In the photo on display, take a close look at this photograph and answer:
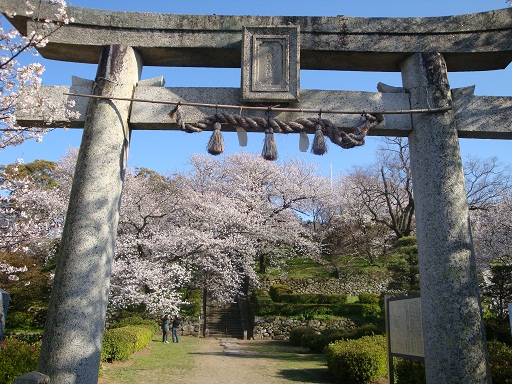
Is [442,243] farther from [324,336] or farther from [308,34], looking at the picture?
[324,336]

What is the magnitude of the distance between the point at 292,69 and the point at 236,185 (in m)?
23.4

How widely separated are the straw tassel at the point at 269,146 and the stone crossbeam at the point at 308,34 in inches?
50.5

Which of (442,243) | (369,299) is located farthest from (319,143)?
(369,299)

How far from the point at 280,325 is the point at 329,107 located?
1827 centimetres

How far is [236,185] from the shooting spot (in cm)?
2864

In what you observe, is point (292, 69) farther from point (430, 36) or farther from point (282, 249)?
point (282, 249)

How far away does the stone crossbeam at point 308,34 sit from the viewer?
548 cm

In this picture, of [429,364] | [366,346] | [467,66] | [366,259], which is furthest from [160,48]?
[366,259]

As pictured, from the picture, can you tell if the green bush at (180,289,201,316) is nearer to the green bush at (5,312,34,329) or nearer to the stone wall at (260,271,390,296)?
the stone wall at (260,271,390,296)

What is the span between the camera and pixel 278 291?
2425 centimetres

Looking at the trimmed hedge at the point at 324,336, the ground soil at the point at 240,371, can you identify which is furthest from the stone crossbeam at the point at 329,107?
the trimmed hedge at the point at 324,336

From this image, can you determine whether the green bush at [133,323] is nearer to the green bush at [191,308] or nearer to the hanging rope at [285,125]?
the green bush at [191,308]

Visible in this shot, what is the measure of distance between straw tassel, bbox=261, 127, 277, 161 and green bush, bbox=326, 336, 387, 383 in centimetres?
659

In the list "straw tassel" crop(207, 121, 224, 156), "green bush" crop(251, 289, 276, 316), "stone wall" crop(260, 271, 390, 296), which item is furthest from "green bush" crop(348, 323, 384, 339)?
"stone wall" crop(260, 271, 390, 296)
